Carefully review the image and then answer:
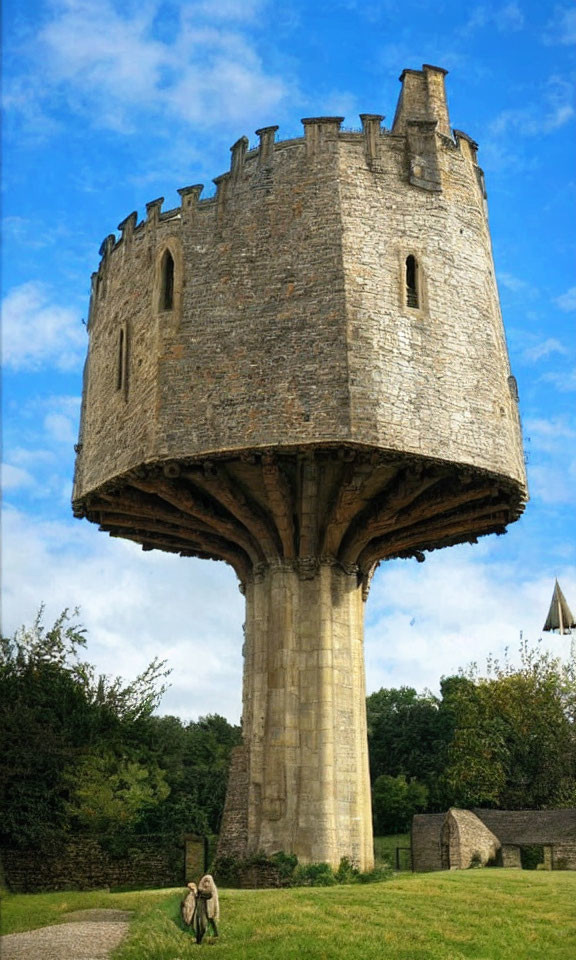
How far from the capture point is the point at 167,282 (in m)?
21.3

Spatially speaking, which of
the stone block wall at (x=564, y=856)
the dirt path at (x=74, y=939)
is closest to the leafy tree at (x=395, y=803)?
the stone block wall at (x=564, y=856)

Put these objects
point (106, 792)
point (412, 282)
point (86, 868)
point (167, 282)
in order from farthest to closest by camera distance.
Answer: point (106, 792), point (167, 282), point (86, 868), point (412, 282)

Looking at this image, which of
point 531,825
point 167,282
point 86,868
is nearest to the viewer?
point 86,868

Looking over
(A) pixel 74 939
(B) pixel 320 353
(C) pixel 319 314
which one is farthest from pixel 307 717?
(A) pixel 74 939

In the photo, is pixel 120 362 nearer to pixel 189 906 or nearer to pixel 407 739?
pixel 189 906

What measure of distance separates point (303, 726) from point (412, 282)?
308 inches

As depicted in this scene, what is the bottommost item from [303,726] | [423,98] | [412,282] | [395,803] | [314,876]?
[314,876]

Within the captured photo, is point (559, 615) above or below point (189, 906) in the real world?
above

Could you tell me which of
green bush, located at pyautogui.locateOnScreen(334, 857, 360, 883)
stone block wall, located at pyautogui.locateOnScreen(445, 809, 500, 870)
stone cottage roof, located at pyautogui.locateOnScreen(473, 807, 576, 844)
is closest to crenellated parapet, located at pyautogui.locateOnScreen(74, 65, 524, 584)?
green bush, located at pyautogui.locateOnScreen(334, 857, 360, 883)

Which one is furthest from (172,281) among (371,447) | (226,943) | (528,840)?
(528,840)

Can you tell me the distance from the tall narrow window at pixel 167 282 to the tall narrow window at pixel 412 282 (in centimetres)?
415

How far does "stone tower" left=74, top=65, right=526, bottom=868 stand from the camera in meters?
19.1

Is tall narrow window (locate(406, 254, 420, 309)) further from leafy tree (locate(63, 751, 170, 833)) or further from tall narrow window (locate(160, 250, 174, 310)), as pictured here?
leafy tree (locate(63, 751, 170, 833))

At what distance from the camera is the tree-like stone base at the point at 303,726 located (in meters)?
19.2
